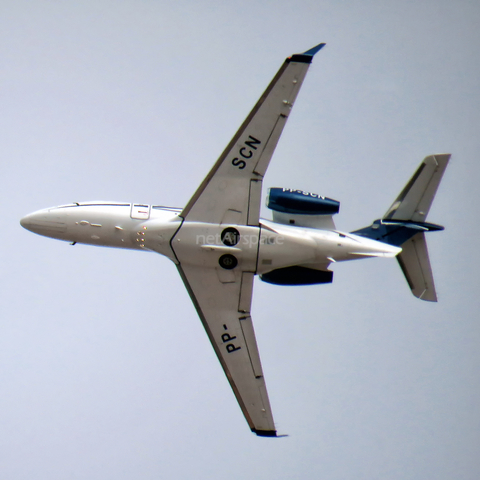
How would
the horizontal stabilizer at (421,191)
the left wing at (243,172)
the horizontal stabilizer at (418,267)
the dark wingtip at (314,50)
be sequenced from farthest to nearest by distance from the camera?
the horizontal stabilizer at (418,267), the horizontal stabilizer at (421,191), the left wing at (243,172), the dark wingtip at (314,50)

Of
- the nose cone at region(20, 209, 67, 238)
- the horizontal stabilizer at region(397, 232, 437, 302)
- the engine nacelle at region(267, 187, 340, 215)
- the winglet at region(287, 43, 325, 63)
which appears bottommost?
the horizontal stabilizer at region(397, 232, 437, 302)

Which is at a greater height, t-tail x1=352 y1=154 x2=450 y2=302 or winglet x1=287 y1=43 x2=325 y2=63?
winglet x1=287 y1=43 x2=325 y2=63

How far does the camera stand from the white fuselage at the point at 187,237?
29453 mm

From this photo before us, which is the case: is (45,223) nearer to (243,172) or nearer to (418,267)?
(243,172)

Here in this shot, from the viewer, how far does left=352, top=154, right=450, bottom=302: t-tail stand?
31031 mm

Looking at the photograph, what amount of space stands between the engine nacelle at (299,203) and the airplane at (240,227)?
38 mm

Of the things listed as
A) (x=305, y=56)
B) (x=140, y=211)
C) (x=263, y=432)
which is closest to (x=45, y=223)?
(x=140, y=211)

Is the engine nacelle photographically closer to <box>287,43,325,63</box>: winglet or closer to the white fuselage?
the white fuselage

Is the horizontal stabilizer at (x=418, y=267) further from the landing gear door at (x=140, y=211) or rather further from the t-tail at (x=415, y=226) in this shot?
the landing gear door at (x=140, y=211)

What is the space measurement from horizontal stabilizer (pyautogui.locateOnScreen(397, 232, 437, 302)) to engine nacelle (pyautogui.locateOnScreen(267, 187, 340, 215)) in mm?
3781

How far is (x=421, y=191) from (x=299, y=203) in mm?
5054

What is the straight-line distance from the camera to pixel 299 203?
3017cm

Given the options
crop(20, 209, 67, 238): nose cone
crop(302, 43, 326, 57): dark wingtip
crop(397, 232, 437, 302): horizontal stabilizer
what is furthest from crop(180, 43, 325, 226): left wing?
crop(397, 232, 437, 302): horizontal stabilizer

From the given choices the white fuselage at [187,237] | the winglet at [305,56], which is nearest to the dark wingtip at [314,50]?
the winglet at [305,56]
